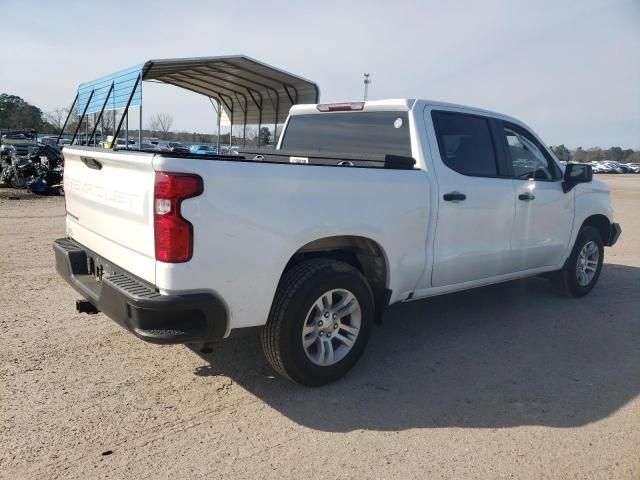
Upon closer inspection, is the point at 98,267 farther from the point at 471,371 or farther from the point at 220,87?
the point at 220,87

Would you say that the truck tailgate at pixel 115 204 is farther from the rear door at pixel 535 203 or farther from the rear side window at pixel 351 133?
the rear door at pixel 535 203

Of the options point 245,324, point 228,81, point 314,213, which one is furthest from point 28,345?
point 228,81

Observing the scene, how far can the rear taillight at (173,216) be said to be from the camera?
2666 mm

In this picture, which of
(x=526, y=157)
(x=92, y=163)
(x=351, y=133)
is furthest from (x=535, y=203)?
(x=92, y=163)

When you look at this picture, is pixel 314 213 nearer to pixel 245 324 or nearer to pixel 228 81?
pixel 245 324

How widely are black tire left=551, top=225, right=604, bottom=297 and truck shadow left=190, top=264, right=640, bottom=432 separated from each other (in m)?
0.30

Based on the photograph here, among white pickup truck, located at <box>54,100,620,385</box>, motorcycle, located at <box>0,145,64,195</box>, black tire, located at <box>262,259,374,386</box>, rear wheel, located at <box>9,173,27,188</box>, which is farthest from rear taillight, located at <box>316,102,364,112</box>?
rear wheel, located at <box>9,173,27,188</box>

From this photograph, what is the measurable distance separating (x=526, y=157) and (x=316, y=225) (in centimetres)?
289

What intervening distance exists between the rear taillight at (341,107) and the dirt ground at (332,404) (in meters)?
2.04

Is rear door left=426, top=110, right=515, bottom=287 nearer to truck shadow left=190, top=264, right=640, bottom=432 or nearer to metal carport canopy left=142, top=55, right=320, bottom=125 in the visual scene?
truck shadow left=190, top=264, right=640, bottom=432

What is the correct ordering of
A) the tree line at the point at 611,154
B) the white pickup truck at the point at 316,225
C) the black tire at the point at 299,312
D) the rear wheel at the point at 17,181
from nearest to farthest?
the white pickup truck at the point at 316,225
the black tire at the point at 299,312
the rear wheel at the point at 17,181
the tree line at the point at 611,154

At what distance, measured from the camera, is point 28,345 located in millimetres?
3902

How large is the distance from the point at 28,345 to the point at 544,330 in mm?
4466

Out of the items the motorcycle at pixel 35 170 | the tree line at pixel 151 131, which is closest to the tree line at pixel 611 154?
the tree line at pixel 151 131
